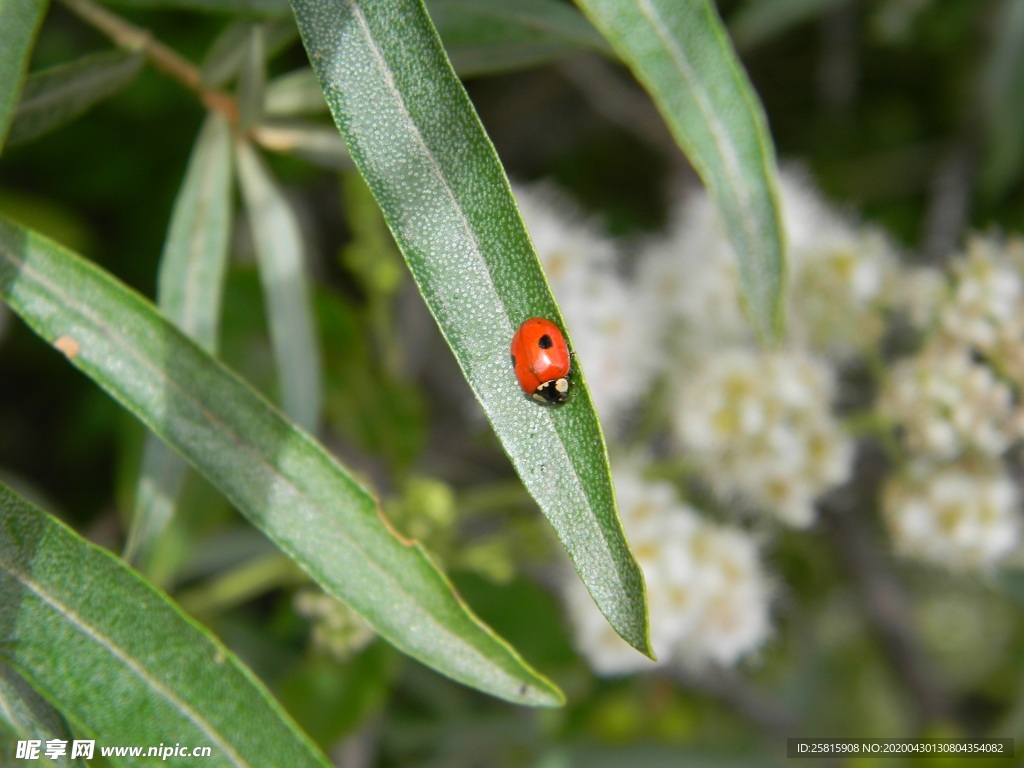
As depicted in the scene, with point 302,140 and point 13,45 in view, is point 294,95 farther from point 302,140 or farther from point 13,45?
point 13,45

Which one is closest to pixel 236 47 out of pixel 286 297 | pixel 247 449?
pixel 286 297

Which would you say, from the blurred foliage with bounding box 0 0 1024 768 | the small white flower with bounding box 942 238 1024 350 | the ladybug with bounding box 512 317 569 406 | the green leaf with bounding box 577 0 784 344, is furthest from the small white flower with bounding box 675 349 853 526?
the ladybug with bounding box 512 317 569 406

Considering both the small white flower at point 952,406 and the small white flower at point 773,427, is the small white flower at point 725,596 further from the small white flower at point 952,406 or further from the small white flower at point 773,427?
the small white flower at point 952,406

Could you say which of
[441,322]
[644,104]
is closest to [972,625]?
[644,104]

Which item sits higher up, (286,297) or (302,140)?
(302,140)

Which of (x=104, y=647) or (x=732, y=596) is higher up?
(x=104, y=647)

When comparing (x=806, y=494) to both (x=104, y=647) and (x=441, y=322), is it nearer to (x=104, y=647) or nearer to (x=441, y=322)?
(x=441, y=322)

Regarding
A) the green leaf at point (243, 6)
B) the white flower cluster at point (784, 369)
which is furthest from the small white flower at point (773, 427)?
the green leaf at point (243, 6)
